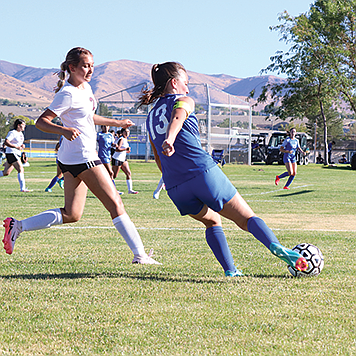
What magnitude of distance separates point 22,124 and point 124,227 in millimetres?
10217

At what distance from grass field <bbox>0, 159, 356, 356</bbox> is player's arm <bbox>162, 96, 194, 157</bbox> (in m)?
1.08

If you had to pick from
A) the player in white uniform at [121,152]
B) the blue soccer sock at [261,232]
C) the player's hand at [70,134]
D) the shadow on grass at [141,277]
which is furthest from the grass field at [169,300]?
the player in white uniform at [121,152]

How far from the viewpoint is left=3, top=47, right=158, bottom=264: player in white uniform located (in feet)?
15.5

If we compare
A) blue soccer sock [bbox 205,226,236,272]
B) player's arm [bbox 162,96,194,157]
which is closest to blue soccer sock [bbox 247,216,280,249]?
blue soccer sock [bbox 205,226,236,272]

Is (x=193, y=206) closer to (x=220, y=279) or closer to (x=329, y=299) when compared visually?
(x=220, y=279)

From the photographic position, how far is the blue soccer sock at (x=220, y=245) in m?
4.38

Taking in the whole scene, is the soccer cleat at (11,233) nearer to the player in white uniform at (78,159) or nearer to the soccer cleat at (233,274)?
the player in white uniform at (78,159)

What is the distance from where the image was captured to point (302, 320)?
3.28 metres

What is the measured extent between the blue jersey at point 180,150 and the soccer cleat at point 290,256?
811 mm

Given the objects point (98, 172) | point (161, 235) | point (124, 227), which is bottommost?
point (161, 235)

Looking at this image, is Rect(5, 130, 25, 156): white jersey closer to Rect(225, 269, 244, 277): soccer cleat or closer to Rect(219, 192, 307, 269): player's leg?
Rect(225, 269, 244, 277): soccer cleat

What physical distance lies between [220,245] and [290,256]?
57 centimetres

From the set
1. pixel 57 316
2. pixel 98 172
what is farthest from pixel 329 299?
pixel 98 172

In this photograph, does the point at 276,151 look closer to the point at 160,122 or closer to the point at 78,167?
the point at 78,167
